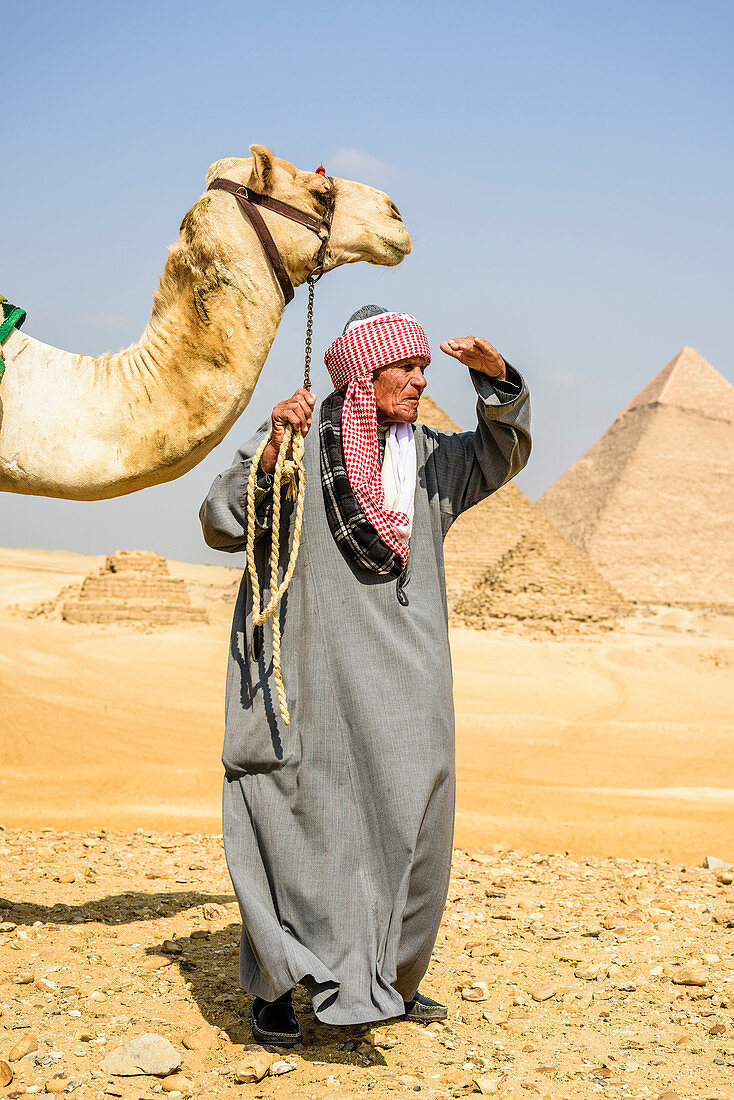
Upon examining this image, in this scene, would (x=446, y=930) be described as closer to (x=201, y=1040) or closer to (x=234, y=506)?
(x=201, y=1040)

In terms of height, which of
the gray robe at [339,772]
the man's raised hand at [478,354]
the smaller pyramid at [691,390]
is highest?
the smaller pyramid at [691,390]

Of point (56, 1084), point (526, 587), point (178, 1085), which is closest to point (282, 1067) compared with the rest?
point (178, 1085)

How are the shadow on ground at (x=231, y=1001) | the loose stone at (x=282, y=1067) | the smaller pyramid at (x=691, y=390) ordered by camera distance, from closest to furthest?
the loose stone at (x=282, y=1067)
the shadow on ground at (x=231, y=1001)
the smaller pyramid at (x=691, y=390)

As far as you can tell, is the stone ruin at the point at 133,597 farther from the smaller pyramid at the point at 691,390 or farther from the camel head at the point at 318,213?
the smaller pyramid at the point at 691,390

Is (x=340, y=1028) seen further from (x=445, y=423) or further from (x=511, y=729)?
(x=445, y=423)

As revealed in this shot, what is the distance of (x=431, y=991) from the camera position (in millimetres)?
3146

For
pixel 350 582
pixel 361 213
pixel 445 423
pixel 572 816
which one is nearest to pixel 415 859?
pixel 350 582

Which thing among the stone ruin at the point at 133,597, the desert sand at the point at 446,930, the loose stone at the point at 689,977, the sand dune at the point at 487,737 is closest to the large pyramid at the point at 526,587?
the sand dune at the point at 487,737

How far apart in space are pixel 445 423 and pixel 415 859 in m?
39.4

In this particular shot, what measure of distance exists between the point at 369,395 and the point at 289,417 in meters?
0.25

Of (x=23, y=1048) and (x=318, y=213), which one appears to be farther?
(x=318, y=213)

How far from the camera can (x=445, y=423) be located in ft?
136

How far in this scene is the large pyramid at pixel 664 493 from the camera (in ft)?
290

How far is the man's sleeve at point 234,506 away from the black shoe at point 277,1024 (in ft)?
3.95
